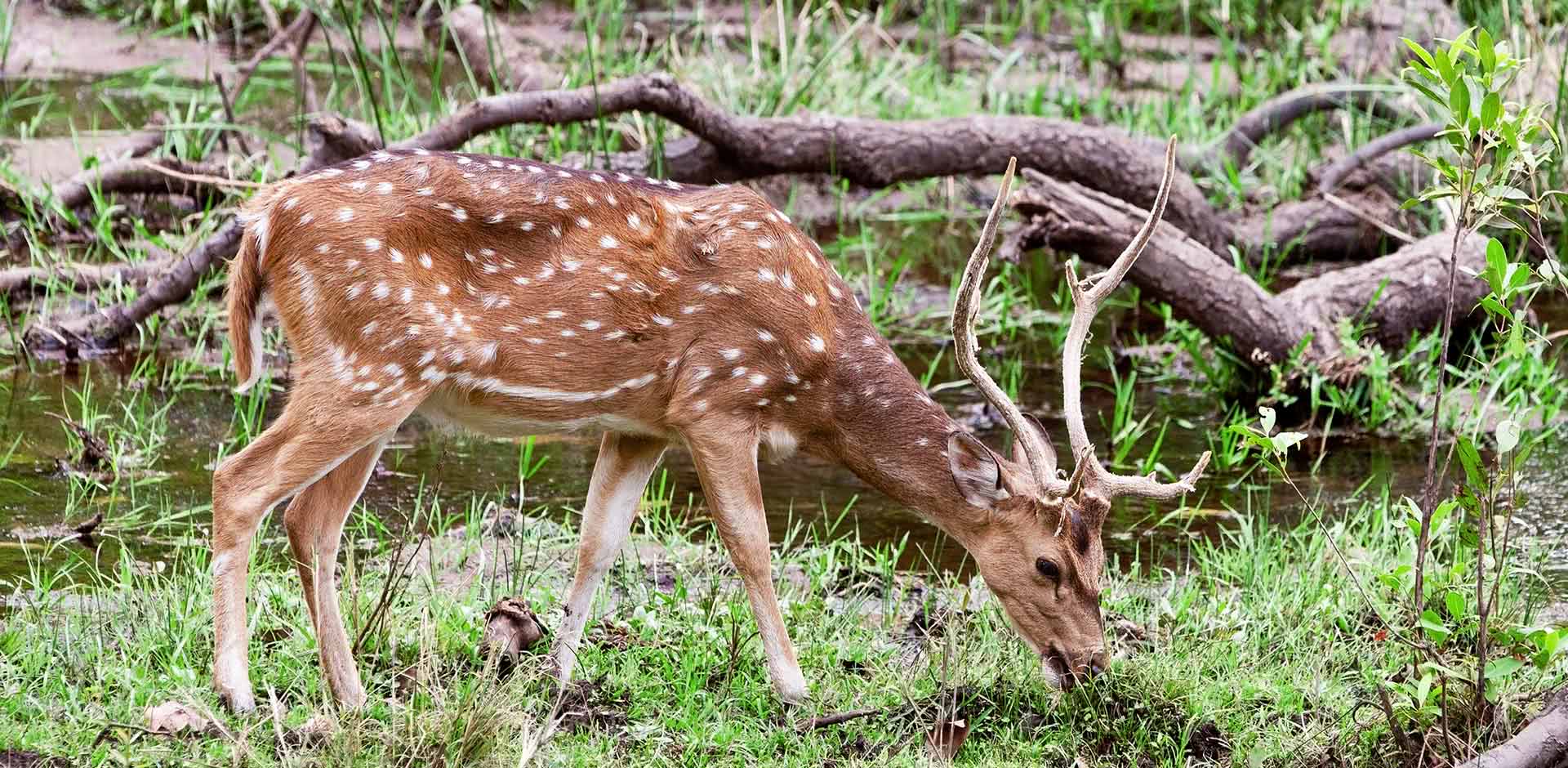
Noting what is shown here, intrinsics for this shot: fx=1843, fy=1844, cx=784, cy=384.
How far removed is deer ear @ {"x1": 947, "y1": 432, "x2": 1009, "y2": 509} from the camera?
5246 millimetres

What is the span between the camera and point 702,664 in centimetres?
526

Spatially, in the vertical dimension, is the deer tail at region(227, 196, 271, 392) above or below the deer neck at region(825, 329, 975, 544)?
above

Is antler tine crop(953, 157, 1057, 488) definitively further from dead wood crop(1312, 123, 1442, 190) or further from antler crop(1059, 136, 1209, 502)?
dead wood crop(1312, 123, 1442, 190)

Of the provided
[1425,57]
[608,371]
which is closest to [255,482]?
[608,371]

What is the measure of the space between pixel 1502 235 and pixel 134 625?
23.6ft

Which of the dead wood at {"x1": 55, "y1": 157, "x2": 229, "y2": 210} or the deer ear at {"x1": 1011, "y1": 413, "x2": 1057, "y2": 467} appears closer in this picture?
the deer ear at {"x1": 1011, "y1": 413, "x2": 1057, "y2": 467}

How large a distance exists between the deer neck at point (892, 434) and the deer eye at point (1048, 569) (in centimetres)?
24

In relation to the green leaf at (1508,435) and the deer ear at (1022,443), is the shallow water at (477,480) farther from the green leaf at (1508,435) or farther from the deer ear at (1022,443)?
the green leaf at (1508,435)

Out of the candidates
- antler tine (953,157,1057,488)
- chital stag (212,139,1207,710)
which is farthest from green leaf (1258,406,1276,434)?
antler tine (953,157,1057,488)

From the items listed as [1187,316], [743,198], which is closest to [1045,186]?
[1187,316]

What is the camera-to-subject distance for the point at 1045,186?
7703 millimetres

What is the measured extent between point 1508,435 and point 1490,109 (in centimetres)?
75

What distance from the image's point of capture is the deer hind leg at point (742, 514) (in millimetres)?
5090

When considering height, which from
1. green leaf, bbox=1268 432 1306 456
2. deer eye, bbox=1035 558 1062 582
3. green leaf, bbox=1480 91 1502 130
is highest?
green leaf, bbox=1480 91 1502 130
